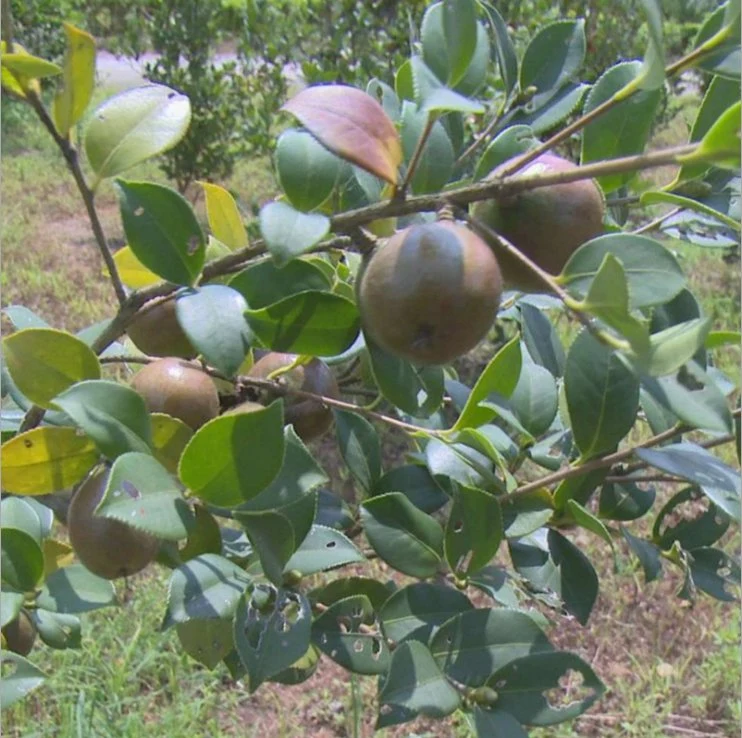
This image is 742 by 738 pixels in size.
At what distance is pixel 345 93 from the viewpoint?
22.3 inches

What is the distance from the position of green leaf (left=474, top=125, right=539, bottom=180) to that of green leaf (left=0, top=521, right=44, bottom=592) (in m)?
0.40

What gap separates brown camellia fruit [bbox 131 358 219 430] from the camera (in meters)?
0.68

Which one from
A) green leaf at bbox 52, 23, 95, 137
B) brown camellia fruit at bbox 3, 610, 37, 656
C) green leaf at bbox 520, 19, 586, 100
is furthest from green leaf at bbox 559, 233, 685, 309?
brown camellia fruit at bbox 3, 610, 37, 656

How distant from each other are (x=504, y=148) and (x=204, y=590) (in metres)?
0.35

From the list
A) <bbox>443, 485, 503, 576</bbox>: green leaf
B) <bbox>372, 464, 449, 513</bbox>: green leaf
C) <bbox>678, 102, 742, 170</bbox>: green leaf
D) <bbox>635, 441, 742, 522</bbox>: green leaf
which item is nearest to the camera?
<bbox>678, 102, 742, 170</bbox>: green leaf

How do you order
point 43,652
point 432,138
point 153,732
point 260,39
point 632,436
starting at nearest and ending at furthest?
point 432,138, point 153,732, point 43,652, point 632,436, point 260,39

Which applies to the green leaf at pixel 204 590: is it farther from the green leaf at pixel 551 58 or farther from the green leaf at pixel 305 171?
the green leaf at pixel 551 58

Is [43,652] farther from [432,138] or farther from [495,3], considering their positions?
[495,3]

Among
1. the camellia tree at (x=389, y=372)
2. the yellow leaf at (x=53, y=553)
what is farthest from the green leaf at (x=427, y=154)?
the yellow leaf at (x=53, y=553)

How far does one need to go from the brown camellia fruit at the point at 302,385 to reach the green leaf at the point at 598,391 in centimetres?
18

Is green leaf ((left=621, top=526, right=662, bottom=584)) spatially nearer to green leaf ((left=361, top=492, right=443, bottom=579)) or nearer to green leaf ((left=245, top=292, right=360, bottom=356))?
green leaf ((left=361, top=492, right=443, bottom=579))

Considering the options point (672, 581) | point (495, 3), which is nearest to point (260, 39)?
point (495, 3)

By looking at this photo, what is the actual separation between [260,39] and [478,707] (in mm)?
3550

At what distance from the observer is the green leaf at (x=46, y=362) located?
641 millimetres
